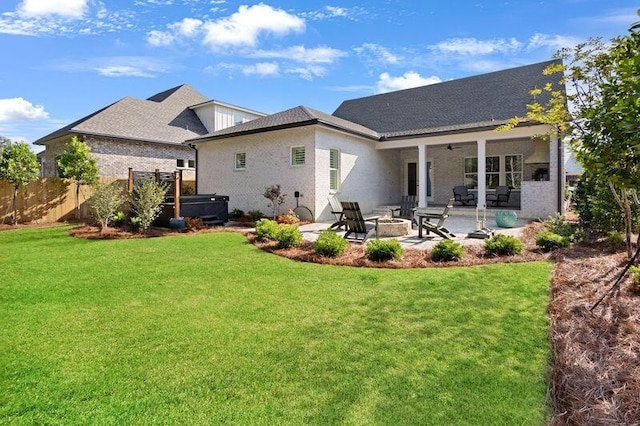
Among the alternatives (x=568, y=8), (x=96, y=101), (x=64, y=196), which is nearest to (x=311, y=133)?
(x=568, y=8)

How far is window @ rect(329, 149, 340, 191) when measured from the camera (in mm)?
15195

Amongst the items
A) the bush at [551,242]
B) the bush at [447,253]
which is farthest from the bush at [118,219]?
the bush at [551,242]

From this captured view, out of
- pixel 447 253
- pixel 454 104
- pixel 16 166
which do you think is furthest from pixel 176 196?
pixel 454 104

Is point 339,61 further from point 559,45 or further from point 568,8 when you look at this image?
point 559,45

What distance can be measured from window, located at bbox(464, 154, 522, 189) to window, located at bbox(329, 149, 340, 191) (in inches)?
324

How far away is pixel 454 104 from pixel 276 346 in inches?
742

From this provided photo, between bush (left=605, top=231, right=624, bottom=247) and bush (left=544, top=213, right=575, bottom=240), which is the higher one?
bush (left=544, top=213, right=575, bottom=240)

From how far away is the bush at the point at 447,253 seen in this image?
23.5 feet

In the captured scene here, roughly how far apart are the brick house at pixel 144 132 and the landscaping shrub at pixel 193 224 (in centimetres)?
1070

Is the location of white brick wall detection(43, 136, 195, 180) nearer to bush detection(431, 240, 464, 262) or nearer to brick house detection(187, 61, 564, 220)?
brick house detection(187, 61, 564, 220)

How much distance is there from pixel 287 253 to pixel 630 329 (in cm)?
600

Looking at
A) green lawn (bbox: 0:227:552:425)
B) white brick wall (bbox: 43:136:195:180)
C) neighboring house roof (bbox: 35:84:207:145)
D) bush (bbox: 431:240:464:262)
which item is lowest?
green lawn (bbox: 0:227:552:425)

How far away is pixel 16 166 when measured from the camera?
13.3 meters

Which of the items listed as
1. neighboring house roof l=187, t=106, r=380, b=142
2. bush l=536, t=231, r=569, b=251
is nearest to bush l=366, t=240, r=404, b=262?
bush l=536, t=231, r=569, b=251
